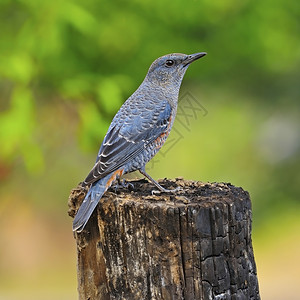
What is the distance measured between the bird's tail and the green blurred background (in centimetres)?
349

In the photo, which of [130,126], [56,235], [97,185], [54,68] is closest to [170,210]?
[97,185]

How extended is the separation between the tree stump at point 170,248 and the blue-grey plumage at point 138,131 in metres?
0.20

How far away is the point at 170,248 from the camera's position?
4.49m

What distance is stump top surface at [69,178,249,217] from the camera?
4719 millimetres

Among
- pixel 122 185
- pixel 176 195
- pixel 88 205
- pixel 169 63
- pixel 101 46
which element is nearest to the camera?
pixel 88 205

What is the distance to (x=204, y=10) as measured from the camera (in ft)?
29.8

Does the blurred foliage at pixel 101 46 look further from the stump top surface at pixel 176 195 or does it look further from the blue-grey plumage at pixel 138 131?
the stump top surface at pixel 176 195

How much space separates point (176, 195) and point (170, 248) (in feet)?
2.02

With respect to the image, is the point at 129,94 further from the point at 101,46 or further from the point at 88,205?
the point at 88,205

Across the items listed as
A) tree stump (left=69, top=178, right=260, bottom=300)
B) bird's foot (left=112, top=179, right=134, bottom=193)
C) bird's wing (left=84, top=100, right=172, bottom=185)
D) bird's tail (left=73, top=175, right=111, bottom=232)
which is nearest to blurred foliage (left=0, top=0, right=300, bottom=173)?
bird's wing (left=84, top=100, right=172, bottom=185)

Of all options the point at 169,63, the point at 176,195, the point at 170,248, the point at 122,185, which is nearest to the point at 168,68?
the point at 169,63

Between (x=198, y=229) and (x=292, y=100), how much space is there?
870 centimetres

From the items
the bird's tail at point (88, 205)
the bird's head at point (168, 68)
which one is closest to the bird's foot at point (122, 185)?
the bird's tail at point (88, 205)

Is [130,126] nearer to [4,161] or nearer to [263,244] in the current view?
[4,161]
